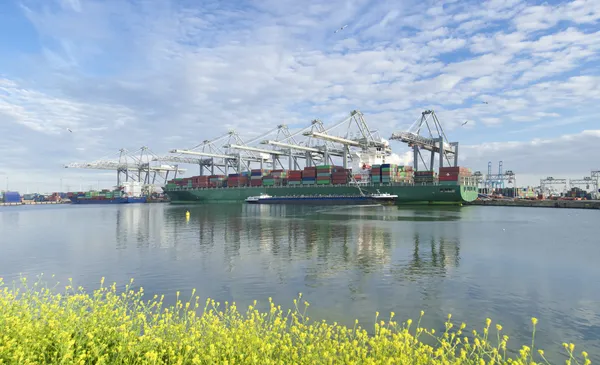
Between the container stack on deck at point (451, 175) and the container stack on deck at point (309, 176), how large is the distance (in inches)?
1646

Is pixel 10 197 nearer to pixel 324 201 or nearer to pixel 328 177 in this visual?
pixel 328 177

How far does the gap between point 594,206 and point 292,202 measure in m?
86.0

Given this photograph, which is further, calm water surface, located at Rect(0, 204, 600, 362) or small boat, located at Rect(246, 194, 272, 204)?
small boat, located at Rect(246, 194, 272, 204)

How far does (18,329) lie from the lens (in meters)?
6.98

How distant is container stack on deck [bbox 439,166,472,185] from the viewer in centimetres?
9694

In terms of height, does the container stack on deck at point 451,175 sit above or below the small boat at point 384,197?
above

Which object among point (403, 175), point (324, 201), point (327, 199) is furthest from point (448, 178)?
point (324, 201)

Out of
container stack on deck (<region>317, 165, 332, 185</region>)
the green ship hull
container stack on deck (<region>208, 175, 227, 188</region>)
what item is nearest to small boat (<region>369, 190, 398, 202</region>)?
the green ship hull

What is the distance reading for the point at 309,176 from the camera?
122125mm

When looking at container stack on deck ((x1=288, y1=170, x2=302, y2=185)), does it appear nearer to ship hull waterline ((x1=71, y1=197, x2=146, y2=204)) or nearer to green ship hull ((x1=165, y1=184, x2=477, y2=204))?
green ship hull ((x1=165, y1=184, x2=477, y2=204))

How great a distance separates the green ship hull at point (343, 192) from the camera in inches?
3885

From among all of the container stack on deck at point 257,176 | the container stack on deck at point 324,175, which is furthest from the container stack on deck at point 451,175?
the container stack on deck at point 257,176

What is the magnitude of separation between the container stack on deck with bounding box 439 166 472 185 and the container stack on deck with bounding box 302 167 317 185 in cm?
4181

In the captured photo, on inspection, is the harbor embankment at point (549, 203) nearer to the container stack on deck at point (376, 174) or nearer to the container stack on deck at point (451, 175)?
the container stack on deck at point (451, 175)
